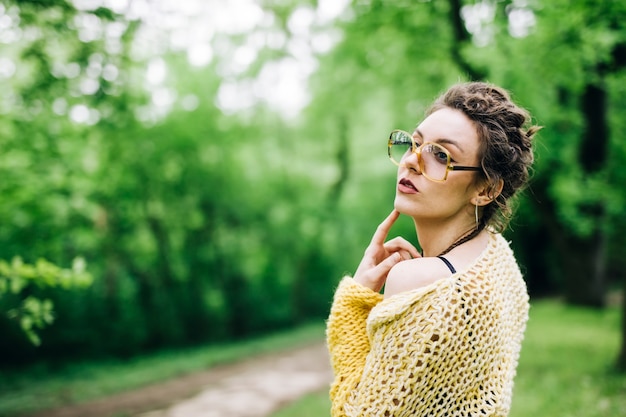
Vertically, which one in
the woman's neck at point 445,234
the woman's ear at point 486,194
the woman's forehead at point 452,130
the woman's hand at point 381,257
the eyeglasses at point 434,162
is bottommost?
the woman's hand at point 381,257

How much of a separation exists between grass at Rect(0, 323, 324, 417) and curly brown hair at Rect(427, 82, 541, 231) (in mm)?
9714

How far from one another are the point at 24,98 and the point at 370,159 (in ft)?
48.3

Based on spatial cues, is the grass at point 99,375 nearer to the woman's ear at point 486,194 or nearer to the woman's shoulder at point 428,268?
the woman's shoulder at point 428,268

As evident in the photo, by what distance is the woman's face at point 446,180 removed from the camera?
5.27ft

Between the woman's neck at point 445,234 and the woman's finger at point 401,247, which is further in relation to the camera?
the woman's finger at point 401,247

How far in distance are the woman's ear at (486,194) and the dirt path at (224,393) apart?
23.6 ft

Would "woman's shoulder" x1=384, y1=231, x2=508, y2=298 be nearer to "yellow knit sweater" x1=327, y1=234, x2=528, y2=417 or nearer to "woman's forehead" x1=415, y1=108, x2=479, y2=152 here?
"yellow knit sweater" x1=327, y1=234, x2=528, y2=417

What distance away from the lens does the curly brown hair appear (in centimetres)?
160

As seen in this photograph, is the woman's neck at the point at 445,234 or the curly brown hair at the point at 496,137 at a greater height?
the curly brown hair at the point at 496,137

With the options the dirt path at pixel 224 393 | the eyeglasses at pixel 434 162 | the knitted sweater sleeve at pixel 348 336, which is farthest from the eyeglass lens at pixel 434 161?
the dirt path at pixel 224 393

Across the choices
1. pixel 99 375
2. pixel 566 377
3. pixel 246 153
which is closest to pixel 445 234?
pixel 566 377

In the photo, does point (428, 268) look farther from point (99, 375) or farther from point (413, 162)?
point (99, 375)

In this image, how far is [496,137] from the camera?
1596mm

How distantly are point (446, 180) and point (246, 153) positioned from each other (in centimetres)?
1483
